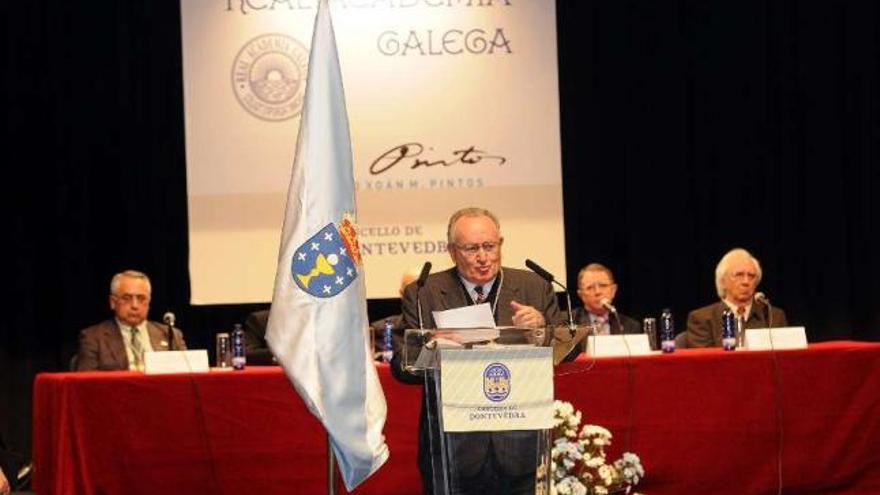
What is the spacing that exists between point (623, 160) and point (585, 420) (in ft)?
10.3

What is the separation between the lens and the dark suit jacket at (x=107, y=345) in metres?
7.12

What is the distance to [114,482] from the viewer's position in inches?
245

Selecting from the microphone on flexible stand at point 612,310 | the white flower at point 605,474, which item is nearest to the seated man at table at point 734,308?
the microphone on flexible stand at point 612,310

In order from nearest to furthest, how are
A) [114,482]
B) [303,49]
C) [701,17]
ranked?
[114,482] → [303,49] → [701,17]

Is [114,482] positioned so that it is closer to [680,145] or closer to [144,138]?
[144,138]

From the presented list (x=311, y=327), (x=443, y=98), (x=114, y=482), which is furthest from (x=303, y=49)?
(x=311, y=327)

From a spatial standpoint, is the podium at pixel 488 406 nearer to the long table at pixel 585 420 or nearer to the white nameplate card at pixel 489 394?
the white nameplate card at pixel 489 394

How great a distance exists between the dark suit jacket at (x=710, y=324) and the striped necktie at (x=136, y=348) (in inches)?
107

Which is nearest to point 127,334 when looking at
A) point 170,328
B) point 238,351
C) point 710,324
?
point 170,328

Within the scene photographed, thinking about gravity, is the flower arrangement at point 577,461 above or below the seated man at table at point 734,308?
below

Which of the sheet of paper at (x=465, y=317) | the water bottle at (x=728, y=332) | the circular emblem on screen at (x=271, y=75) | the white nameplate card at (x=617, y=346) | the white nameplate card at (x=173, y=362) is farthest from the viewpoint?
the circular emblem on screen at (x=271, y=75)

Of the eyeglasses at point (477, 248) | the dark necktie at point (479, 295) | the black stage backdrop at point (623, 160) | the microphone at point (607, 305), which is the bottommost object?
the microphone at point (607, 305)

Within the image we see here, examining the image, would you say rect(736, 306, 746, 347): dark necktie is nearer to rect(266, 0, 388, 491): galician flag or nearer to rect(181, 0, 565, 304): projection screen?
rect(181, 0, 565, 304): projection screen

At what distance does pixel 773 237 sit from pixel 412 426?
3736mm
